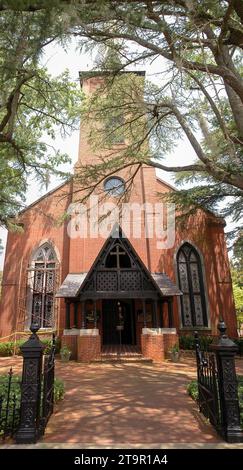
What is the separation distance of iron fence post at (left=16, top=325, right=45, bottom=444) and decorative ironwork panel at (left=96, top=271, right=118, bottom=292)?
8899mm

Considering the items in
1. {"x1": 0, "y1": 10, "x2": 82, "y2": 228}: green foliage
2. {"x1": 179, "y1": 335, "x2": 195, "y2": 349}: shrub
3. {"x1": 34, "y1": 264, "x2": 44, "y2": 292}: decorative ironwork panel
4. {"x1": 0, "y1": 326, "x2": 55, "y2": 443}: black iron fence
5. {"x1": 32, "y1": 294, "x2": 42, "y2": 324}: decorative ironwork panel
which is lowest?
{"x1": 179, "y1": 335, "x2": 195, "y2": 349}: shrub

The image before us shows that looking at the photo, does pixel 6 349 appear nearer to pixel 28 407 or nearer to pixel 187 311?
pixel 187 311

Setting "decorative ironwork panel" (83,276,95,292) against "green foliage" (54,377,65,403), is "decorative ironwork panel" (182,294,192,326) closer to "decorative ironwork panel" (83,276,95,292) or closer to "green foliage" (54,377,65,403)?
"decorative ironwork panel" (83,276,95,292)

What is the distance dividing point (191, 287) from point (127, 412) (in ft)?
40.2

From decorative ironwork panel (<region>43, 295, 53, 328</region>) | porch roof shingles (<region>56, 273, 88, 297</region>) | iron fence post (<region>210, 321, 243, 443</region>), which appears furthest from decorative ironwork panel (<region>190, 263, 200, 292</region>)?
iron fence post (<region>210, 321, 243, 443</region>)

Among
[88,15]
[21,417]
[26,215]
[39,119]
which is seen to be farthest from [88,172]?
[26,215]

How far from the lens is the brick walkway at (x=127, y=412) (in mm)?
4391

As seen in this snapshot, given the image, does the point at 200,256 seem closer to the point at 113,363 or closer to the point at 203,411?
the point at 113,363

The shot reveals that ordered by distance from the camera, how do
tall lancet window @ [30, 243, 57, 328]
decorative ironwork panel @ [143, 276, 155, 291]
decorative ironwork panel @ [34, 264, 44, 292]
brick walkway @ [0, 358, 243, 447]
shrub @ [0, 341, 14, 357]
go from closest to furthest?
brick walkway @ [0, 358, 243, 447], decorative ironwork panel @ [143, 276, 155, 291], shrub @ [0, 341, 14, 357], tall lancet window @ [30, 243, 57, 328], decorative ironwork panel @ [34, 264, 44, 292]

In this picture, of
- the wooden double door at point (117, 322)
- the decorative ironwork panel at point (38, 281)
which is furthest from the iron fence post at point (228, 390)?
the decorative ironwork panel at point (38, 281)

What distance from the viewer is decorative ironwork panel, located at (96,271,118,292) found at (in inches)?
536

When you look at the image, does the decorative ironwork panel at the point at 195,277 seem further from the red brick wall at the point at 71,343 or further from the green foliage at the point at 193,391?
the green foliage at the point at 193,391

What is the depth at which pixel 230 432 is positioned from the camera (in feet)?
13.5

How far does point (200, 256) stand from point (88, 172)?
11.0 metres
